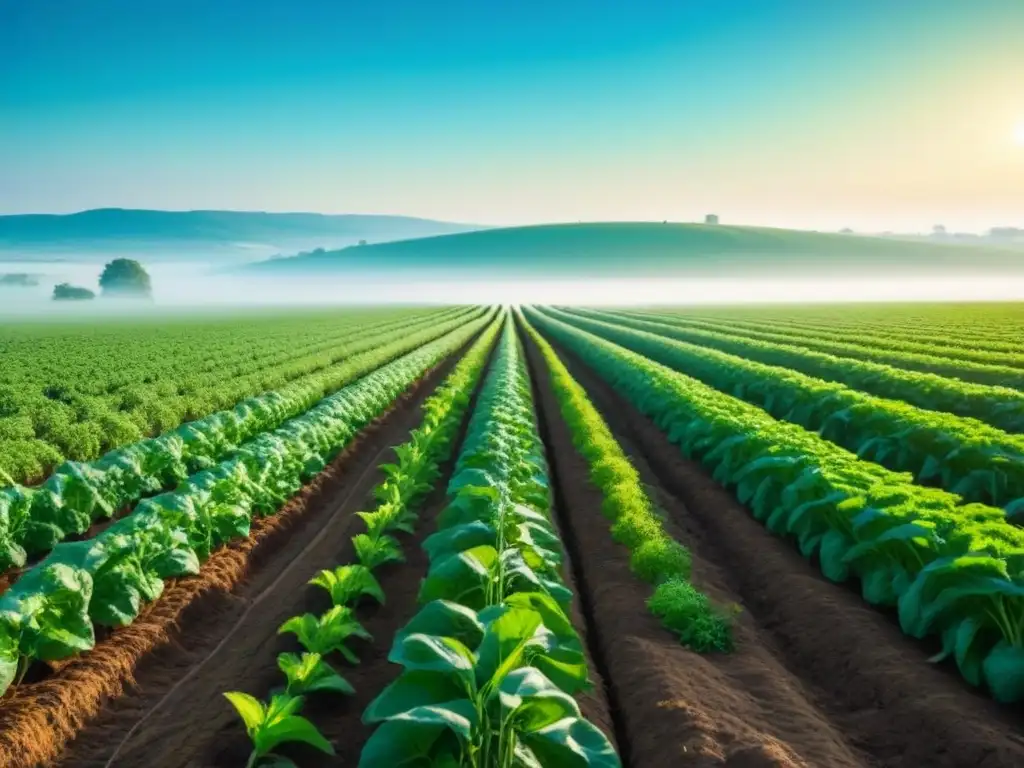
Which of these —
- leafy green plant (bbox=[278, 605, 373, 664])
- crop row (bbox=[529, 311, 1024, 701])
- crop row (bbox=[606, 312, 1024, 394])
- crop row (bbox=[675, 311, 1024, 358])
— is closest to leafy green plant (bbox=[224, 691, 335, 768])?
leafy green plant (bbox=[278, 605, 373, 664])

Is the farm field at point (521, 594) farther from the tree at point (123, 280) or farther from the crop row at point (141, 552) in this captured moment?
the tree at point (123, 280)

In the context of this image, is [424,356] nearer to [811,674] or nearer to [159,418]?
[159,418]

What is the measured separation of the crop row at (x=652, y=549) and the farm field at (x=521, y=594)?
4 centimetres

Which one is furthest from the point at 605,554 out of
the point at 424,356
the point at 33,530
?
the point at 424,356

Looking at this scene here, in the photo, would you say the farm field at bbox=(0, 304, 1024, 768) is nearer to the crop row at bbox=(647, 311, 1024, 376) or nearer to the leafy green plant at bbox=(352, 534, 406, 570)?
the leafy green plant at bbox=(352, 534, 406, 570)

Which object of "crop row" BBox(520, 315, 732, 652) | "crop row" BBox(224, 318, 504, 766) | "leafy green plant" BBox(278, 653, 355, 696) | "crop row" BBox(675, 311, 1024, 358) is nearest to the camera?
"crop row" BBox(224, 318, 504, 766)

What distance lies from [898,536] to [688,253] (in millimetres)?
160072

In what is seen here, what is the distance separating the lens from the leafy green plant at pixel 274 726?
4.62 meters

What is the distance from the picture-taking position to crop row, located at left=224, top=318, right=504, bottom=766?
15.5ft

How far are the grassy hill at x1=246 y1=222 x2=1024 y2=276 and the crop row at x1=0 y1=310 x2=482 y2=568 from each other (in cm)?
14800

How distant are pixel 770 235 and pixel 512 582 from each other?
17106 cm

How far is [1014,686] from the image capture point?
5910mm

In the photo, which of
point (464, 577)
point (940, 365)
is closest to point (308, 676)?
point (464, 577)

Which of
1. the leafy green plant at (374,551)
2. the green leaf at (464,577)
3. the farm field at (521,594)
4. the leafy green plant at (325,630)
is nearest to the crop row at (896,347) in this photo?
the farm field at (521,594)
